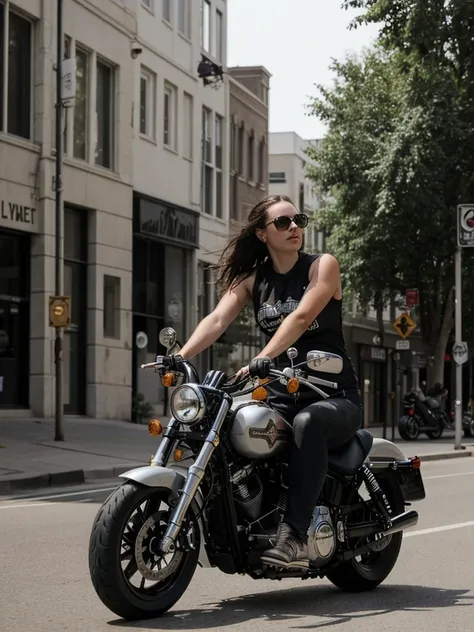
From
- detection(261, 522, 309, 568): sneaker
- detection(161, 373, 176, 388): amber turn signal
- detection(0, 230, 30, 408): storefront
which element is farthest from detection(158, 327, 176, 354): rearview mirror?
detection(0, 230, 30, 408): storefront

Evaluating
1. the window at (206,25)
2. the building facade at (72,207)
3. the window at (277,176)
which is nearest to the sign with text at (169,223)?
the building facade at (72,207)

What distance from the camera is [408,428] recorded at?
3312 centimetres

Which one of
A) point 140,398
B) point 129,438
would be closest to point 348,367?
point 129,438

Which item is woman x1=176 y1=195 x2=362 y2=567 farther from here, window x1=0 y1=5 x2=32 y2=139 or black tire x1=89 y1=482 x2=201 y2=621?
window x1=0 y1=5 x2=32 y2=139

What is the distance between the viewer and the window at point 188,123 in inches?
1407

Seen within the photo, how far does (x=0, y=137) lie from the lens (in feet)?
82.4

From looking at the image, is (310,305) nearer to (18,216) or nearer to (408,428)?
(18,216)

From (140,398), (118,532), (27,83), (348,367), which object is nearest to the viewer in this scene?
(118,532)

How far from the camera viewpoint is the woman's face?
6594 mm

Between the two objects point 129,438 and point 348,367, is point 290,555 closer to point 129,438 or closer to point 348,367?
point 348,367

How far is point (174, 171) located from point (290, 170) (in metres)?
22.6

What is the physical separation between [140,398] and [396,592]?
24.0 m

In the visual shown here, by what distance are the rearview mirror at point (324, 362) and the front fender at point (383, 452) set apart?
2.14ft

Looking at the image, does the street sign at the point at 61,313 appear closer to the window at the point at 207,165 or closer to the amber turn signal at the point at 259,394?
the amber turn signal at the point at 259,394
